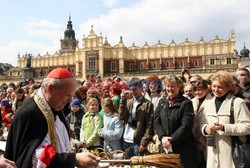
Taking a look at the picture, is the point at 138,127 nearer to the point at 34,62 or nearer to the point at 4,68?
the point at 34,62

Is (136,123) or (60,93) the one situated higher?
(60,93)

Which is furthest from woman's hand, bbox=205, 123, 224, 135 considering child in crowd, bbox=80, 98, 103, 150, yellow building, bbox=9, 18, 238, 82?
yellow building, bbox=9, 18, 238, 82

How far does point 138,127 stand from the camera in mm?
5523

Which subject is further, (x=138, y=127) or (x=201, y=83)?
(x=138, y=127)

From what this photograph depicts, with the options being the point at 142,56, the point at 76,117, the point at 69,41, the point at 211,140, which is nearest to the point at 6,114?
the point at 76,117

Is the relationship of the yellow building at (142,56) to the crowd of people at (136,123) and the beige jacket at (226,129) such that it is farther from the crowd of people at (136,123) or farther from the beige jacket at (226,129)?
the beige jacket at (226,129)

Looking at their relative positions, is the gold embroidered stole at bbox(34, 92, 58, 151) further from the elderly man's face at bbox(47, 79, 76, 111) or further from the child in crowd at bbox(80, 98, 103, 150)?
the child in crowd at bbox(80, 98, 103, 150)

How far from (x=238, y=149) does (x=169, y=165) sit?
138cm

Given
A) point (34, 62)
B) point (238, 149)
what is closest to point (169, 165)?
point (238, 149)

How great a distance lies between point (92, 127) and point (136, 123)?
98 centimetres

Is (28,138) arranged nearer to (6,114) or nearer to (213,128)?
(213,128)

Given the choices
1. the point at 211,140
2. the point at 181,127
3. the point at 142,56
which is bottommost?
the point at 211,140

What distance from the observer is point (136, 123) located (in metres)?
5.69

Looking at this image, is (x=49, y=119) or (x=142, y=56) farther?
(x=142, y=56)
